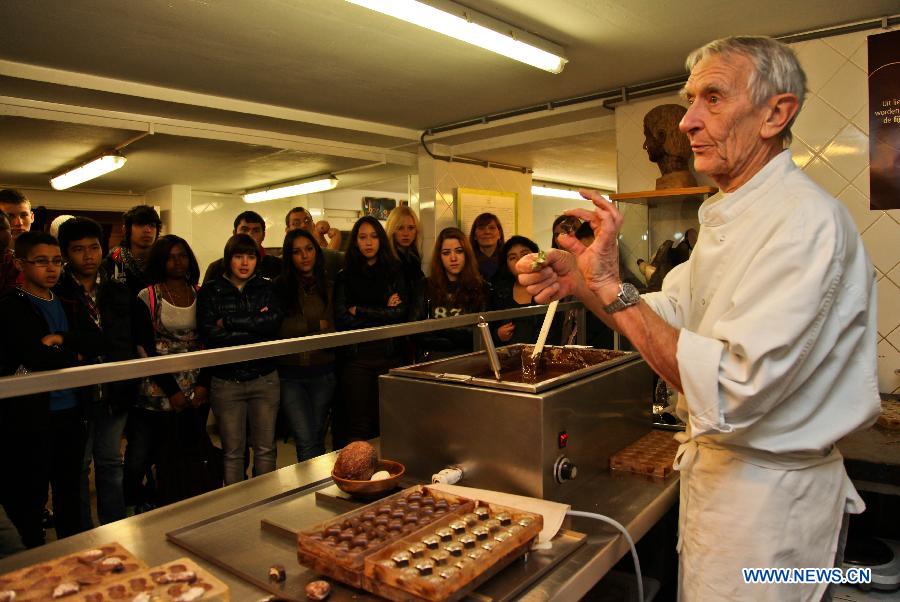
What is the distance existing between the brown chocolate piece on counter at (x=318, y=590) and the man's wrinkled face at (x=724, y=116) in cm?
97

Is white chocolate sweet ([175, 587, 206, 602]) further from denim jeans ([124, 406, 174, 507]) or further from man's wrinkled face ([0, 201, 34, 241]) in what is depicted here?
man's wrinkled face ([0, 201, 34, 241])

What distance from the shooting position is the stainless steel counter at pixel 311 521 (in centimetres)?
104

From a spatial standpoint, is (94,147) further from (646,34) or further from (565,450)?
(565,450)

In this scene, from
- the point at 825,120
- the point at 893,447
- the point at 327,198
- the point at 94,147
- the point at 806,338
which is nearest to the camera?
the point at 806,338

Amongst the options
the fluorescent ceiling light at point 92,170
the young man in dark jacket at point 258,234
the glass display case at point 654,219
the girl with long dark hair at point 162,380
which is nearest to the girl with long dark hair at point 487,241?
the glass display case at point 654,219

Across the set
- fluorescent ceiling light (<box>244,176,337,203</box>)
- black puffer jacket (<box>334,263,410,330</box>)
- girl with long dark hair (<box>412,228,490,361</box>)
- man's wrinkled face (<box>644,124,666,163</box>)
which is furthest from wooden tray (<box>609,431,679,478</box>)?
fluorescent ceiling light (<box>244,176,337,203</box>)

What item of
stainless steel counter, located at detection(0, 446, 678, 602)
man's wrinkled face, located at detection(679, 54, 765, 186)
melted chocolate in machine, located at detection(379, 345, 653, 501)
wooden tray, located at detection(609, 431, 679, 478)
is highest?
man's wrinkled face, located at detection(679, 54, 765, 186)

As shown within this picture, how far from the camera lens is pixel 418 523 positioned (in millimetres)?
1062

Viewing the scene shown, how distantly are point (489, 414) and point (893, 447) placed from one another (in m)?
1.67

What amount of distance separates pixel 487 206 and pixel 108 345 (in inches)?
143

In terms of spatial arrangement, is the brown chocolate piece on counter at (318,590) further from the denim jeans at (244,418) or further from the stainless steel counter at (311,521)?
the denim jeans at (244,418)

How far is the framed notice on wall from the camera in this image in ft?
17.4

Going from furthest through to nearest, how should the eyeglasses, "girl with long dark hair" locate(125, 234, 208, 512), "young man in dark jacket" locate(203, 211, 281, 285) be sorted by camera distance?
1. "young man in dark jacket" locate(203, 211, 281, 285)
2. "girl with long dark hair" locate(125, 234, 208, 512)
3. the eyeglasses

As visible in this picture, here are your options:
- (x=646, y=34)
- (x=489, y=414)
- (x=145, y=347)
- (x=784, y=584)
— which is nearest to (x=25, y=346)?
(x=145, y=347)
